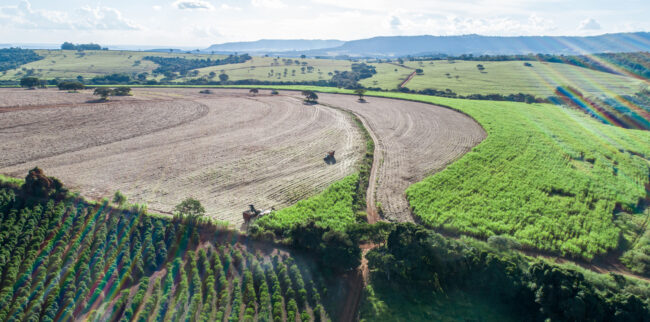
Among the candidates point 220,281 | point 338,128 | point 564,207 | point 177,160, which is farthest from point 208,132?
point 564,207

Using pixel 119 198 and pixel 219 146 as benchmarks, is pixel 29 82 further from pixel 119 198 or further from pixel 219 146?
pixel 119 198

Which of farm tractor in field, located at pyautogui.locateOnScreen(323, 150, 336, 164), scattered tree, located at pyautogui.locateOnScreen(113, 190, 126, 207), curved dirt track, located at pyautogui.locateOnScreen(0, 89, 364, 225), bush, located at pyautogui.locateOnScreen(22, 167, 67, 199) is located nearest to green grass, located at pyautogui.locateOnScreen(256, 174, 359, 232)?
curved dirt track, located at pyautogui.locateOnScreen(0, 89, 364, 225)

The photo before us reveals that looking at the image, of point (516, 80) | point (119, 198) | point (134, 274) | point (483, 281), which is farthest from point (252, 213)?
point (516, 80)

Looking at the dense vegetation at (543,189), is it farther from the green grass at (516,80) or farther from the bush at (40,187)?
the green grass at (516,80)

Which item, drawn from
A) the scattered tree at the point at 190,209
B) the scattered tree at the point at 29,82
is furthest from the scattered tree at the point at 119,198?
the scattered tree at the point at 29,82

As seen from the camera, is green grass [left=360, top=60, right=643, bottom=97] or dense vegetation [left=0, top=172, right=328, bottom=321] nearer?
dense vegetation [left=0, top=172, right=328, bottom=321]

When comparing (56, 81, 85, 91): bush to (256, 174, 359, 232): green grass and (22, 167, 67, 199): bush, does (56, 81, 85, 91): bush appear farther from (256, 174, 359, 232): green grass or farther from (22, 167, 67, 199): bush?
(256, 174, 359, 232): green grass
